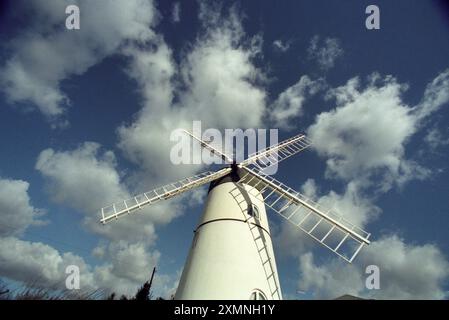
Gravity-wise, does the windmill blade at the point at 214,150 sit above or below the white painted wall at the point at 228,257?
above

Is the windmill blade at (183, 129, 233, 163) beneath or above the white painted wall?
above

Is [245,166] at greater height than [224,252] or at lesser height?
greater

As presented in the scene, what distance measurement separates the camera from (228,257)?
36.3 feet

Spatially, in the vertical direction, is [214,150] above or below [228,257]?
above

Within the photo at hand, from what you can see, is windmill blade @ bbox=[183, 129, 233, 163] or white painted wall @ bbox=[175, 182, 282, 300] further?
windmill blade @ bbox=[183, 129, 233, 163]

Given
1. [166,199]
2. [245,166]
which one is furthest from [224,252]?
[245,166]

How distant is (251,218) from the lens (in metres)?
12.9

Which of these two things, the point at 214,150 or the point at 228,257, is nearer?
the point at 228,257

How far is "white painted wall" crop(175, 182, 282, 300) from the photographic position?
34.3 ft

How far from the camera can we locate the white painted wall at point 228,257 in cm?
1045
